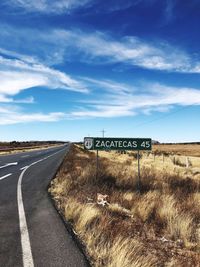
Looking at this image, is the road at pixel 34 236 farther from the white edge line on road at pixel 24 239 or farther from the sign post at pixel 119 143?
the sign post at pixel 119 143

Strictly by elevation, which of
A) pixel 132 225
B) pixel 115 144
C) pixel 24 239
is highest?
pixel 115 144

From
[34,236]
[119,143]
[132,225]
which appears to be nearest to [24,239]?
[34,236]

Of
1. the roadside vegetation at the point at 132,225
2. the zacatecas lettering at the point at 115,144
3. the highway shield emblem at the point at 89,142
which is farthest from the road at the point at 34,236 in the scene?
the zacatecas lettering at the point at 115,144

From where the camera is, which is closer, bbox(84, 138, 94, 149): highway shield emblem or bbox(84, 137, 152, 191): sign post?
bbox(84, 137, 152, 191): sign post

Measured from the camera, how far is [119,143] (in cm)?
1406

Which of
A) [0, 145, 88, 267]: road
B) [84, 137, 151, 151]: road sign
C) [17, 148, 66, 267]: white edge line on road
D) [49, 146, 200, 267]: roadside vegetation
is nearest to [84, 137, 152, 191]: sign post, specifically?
[84, 137, 151, 151]: road sign

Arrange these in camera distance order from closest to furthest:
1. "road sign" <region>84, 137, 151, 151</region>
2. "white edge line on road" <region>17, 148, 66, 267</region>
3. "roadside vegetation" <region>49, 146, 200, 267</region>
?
"white edge line on road" <region>17, 148, 66, 267</region> → "roadside vegetation" <region>49, 146, 200, 267</region> → "road sign" <region>84, 137, 151, 151</region>

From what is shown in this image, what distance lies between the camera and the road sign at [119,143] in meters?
14.0

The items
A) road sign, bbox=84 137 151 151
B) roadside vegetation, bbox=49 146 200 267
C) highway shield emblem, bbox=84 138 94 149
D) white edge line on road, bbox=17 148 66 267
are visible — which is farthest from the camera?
highway shield emblem, bbox=84 138 94 149

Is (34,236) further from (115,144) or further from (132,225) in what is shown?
(115,144)

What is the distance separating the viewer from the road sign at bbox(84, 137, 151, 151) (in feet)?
45.9

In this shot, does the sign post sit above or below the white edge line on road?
above

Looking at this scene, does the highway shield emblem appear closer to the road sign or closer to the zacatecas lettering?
the road sign

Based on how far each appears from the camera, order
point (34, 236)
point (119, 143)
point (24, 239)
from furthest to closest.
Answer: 1. point (119, 143)
2. point (34, 236)
3. point (24, 239)
